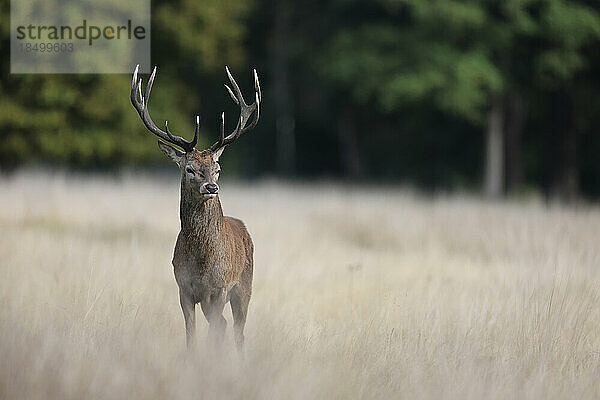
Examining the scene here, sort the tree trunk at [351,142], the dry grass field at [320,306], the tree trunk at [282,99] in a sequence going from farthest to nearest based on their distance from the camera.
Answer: the tree trunk at [282,99], the tree trunk at [351,142], the dry grass field at [320,306]

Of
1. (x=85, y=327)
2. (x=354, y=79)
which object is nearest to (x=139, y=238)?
(x=85, y=327)

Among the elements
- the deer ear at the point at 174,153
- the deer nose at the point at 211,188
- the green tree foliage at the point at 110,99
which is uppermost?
the green tree foliage at the point at 110,99

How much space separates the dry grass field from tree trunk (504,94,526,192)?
7.01 m

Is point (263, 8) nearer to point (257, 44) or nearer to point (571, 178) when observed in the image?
point (257, 44)

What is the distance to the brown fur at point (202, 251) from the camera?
518 cm

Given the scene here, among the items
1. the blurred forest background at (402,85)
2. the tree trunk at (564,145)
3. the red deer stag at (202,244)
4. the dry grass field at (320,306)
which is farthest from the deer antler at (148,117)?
the tree trunk at (564,145)

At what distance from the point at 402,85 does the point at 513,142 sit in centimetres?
425

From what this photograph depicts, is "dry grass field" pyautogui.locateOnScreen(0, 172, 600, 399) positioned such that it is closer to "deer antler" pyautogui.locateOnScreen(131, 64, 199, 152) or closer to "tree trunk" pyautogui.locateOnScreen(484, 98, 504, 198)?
"deer antler" pyautogui.locateOnScreen(131, 64, 199, 152)

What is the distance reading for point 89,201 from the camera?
496 inches

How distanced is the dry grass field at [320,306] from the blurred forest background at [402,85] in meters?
4.96

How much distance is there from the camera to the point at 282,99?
91.3 ft

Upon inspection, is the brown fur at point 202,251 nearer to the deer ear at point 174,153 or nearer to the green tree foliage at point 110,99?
the deer ear at point 174,153

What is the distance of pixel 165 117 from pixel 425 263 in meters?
11.9

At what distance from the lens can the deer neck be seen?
532 centimetres
